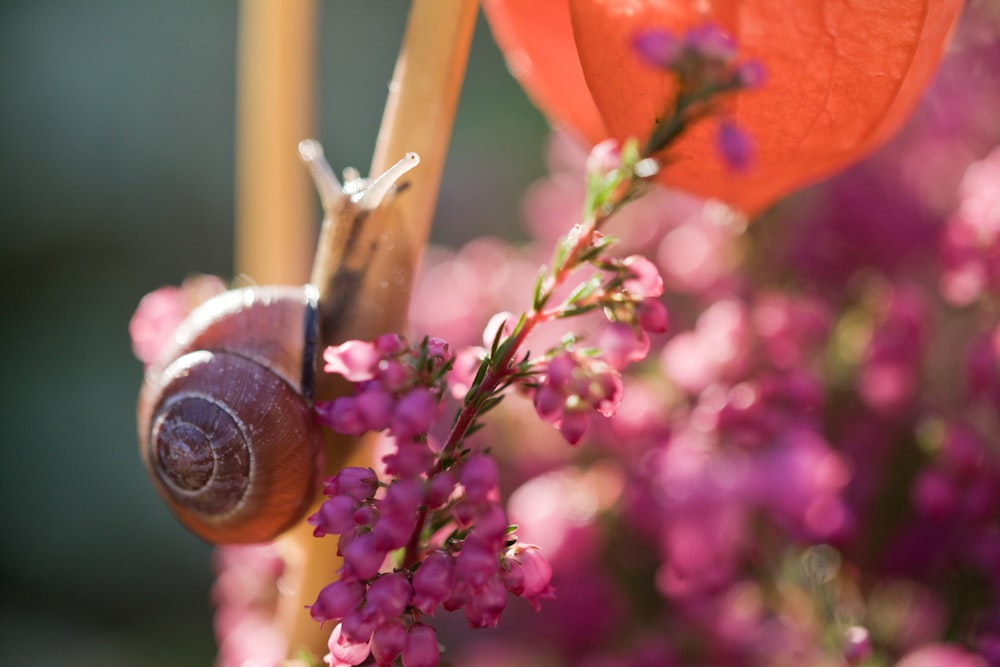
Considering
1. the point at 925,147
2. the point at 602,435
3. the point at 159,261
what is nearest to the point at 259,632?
the point at 602,435

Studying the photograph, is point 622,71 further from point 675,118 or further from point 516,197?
point 516,197

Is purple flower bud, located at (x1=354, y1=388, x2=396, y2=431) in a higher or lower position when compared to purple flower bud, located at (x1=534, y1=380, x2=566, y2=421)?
higher

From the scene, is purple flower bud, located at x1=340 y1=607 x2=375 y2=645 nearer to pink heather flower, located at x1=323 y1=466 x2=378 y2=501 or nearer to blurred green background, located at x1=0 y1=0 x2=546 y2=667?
pink heather flower, located at x1=323 y1=466 x2=378 y2=501

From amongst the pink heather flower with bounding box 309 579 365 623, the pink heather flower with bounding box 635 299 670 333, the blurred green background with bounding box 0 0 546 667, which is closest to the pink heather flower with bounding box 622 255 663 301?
the pink heather flower with bounding box 635 299 670 333

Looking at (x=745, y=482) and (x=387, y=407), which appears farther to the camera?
(x=745, y=482)

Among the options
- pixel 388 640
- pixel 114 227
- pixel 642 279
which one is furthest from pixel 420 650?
pixel 114 227

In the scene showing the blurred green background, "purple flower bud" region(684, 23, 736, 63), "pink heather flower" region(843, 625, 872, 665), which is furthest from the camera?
the blurred green background
